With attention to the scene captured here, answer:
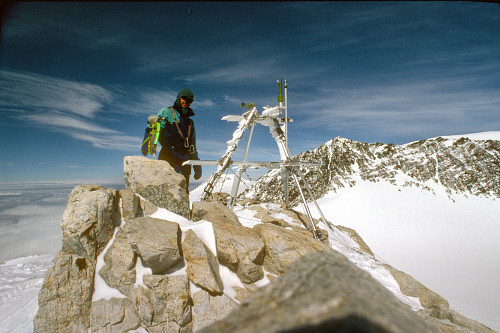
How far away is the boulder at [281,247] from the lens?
6750 millimetres

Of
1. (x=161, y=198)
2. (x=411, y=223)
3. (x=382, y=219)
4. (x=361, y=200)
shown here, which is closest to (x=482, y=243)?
(x=411, y=223)

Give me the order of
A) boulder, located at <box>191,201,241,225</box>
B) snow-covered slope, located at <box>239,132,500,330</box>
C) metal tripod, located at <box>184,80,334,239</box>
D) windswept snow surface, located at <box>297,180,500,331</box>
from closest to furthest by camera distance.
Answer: boulder, located at <box>191,201,241,225</box> → metal tripod, located at <box>184,80,334,239</box> → windswept snow surface, located at <box>297,180,500,331</box> → snow-covered slope, located at <box>239,132,500,330</box>

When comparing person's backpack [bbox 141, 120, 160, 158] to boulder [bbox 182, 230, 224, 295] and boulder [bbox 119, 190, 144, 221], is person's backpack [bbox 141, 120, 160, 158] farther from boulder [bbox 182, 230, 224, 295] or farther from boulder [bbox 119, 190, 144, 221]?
boulder [bbox 182, 230, 224, 295]

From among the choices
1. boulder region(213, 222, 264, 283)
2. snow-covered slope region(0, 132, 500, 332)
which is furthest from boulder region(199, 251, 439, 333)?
snow-covered slope region(0, 132, 500, 332)

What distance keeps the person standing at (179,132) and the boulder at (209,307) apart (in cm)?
464

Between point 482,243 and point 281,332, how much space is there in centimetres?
3648

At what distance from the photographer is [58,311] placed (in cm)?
527

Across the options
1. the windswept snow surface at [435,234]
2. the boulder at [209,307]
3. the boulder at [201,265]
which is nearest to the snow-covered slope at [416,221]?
the windswept snow surface at [435,234]

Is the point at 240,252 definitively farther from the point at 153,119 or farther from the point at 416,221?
→ the point at 416,221

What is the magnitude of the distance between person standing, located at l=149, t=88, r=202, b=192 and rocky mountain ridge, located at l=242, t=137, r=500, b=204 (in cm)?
2313

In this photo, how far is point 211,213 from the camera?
7762 mm

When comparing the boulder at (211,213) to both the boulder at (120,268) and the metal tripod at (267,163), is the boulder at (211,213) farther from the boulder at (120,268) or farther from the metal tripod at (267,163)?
the boulder at (120,268)

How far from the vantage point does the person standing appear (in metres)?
8.51

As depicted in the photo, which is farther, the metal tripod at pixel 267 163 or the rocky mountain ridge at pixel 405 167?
the rocky mountain ridge at pixel 405 167
